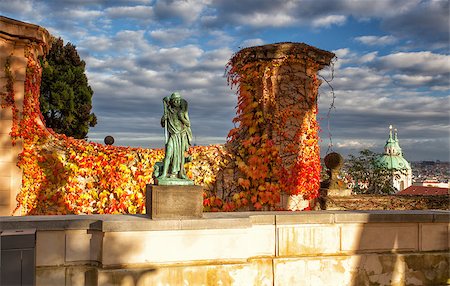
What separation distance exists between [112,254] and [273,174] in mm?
5965

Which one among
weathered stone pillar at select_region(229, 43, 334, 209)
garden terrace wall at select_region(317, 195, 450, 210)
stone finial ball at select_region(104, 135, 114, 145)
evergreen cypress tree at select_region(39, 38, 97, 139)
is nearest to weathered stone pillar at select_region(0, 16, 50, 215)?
stone finial ball at select_region(104, 135, 114, 145)

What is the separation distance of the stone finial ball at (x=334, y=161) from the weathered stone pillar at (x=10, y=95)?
914 centimetres

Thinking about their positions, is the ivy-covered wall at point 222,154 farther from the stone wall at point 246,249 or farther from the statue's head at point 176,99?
the statue's head at point 176,99

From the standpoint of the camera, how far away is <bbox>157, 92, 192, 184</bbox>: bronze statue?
7164mm

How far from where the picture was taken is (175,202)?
6.94 metres

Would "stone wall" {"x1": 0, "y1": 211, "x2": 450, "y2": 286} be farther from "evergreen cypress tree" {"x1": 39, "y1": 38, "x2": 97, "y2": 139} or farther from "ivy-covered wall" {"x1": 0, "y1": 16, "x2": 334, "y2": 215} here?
"evergreen cypress tree" {"x1": 39, "y1": 38, "x2": 97, "y2": 139}

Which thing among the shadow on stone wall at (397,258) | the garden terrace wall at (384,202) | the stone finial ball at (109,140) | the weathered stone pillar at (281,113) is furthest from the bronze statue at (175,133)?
the garden terrace wall at (384,202)

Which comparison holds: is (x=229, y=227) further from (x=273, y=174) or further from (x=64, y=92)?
(x=64, y=92)

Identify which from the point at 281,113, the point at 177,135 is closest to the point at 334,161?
the point at 281,113

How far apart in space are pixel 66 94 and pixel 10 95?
17.3 m

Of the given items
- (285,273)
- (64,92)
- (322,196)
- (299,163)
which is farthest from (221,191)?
(64,92)

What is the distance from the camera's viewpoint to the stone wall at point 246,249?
21.3 ft

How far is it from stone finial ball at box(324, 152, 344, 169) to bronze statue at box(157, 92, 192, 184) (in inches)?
329

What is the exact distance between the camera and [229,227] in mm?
6918
